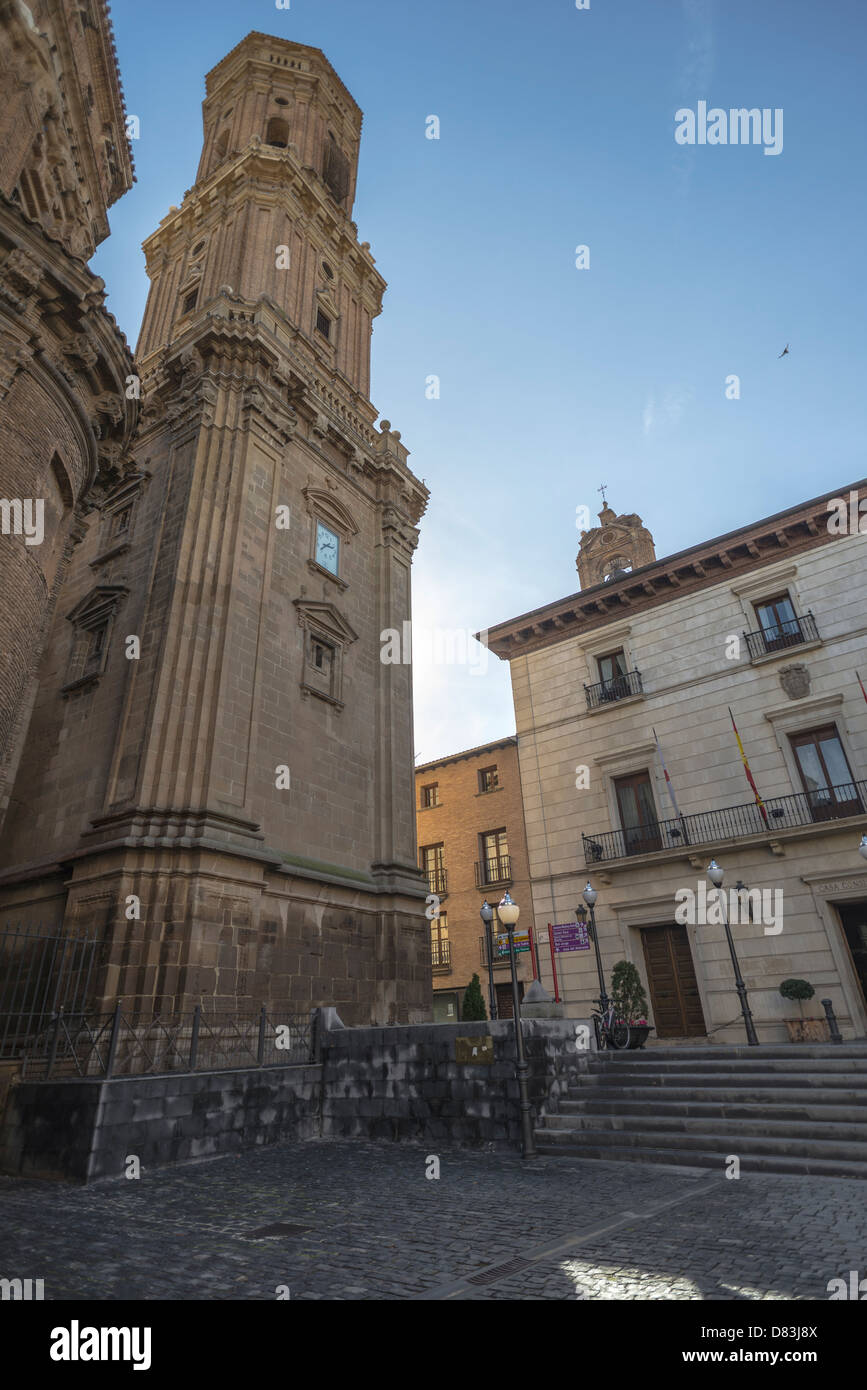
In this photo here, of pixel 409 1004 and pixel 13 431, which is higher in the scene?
pixel 13 431

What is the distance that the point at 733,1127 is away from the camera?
9.61m

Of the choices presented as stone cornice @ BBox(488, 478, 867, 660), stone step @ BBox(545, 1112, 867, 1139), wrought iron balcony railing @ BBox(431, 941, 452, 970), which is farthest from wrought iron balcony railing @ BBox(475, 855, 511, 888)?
stone step @ BBox(545, 1112, 867, 1139)

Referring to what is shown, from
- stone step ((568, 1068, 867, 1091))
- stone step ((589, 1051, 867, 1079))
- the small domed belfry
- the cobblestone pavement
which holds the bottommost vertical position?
the cobblestone pavement

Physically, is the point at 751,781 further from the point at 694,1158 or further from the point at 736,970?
the point at 694,1158

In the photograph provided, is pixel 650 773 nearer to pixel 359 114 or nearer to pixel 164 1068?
pixel 164 1068

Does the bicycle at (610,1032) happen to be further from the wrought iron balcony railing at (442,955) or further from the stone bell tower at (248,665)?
the wrought iron balcony railing at (442,955)

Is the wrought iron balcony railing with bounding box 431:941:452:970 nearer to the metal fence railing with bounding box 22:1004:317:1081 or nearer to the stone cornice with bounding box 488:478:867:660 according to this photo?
the stone cornice with bounding box 488:478:867:660

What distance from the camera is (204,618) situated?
1608 cm

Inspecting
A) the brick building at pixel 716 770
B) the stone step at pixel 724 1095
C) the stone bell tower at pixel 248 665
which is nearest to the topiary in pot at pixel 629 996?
the brick building at pixel 716 770

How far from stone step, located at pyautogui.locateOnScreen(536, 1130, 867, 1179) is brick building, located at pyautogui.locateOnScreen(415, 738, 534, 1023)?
18.9m

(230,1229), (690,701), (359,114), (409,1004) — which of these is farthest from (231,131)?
(230,1229)

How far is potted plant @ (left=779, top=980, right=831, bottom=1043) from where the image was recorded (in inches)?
681

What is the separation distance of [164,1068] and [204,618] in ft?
29.1
